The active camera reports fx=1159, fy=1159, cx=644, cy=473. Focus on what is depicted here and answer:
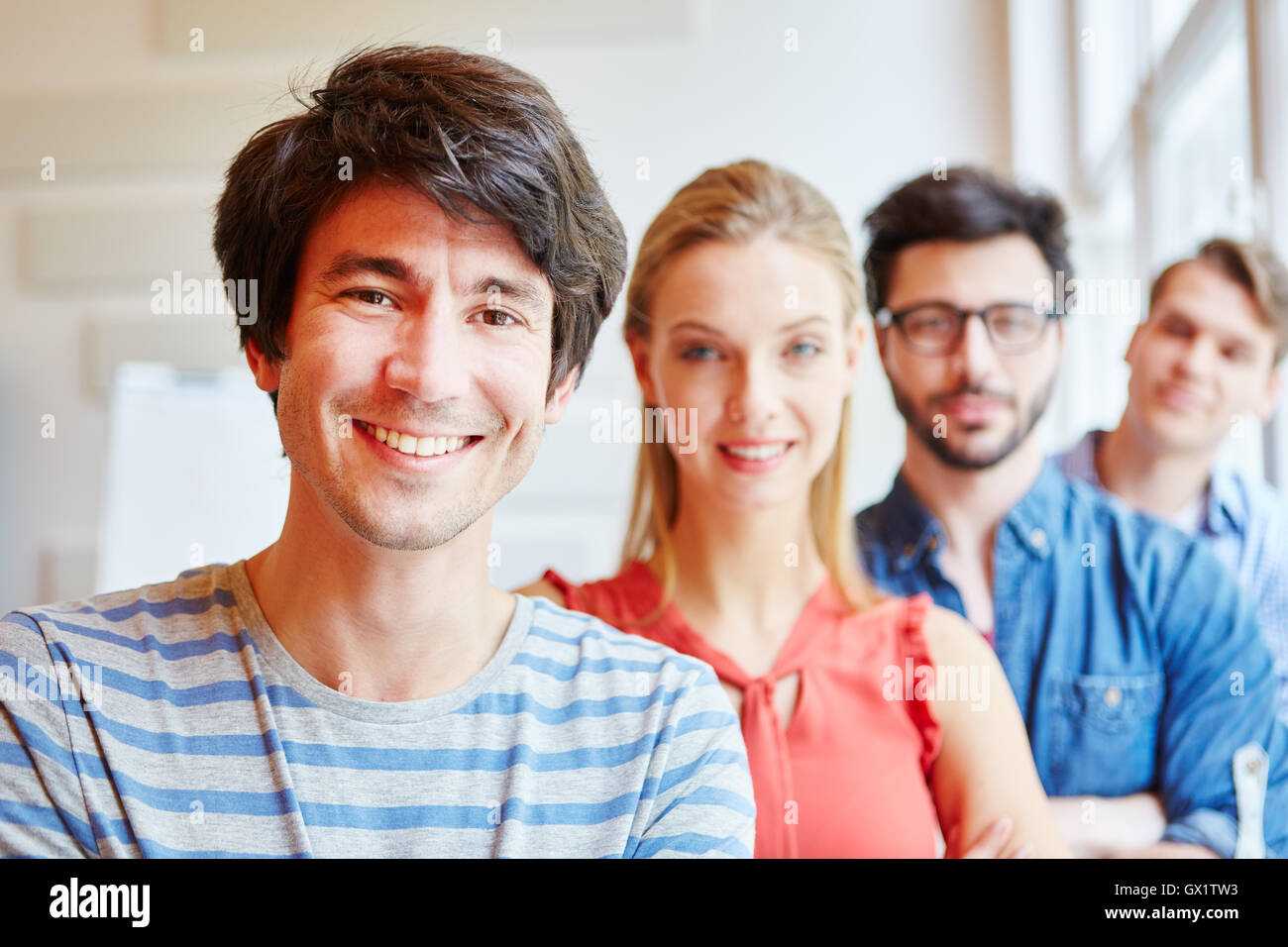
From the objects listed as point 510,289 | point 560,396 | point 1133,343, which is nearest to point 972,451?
point 1133,343

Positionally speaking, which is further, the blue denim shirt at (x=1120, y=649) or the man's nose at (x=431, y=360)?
the blue denim shirt at (x=1120, y=649)

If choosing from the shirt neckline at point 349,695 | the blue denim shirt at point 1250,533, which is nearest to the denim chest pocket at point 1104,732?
the blue denim shirt at point 1250,533

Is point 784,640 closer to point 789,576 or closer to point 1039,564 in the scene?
point 789,576

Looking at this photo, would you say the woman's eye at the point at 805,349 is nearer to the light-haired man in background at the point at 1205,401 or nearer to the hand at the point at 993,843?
the light-haired man in background at the point at 1205,401

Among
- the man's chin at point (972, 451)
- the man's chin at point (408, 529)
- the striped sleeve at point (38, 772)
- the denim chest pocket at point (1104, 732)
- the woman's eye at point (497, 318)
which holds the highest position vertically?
the woman's eye at point (497, 318)

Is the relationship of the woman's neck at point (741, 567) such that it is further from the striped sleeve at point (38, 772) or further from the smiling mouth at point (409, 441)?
the striped sleeve at point (38, 772)

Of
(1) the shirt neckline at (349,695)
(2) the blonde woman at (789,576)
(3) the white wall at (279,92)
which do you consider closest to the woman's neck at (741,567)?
(2) the blonde woman at (789,576)

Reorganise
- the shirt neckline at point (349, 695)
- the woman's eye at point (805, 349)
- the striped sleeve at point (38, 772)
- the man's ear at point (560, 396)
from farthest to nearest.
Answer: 1. the woman's eye at point (805, 349)
2. the man's ear at point (560, 396)
3. the shirt neckline at point (349, 695)
4. the striped sleeve at point (38, 772)

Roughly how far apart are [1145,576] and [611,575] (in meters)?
0.78

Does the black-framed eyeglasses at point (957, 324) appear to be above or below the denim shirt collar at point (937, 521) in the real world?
above

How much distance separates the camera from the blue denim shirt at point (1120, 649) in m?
1.65

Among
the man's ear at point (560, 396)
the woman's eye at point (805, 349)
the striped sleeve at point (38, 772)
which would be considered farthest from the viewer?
the woman's eye at point (805, 349)
